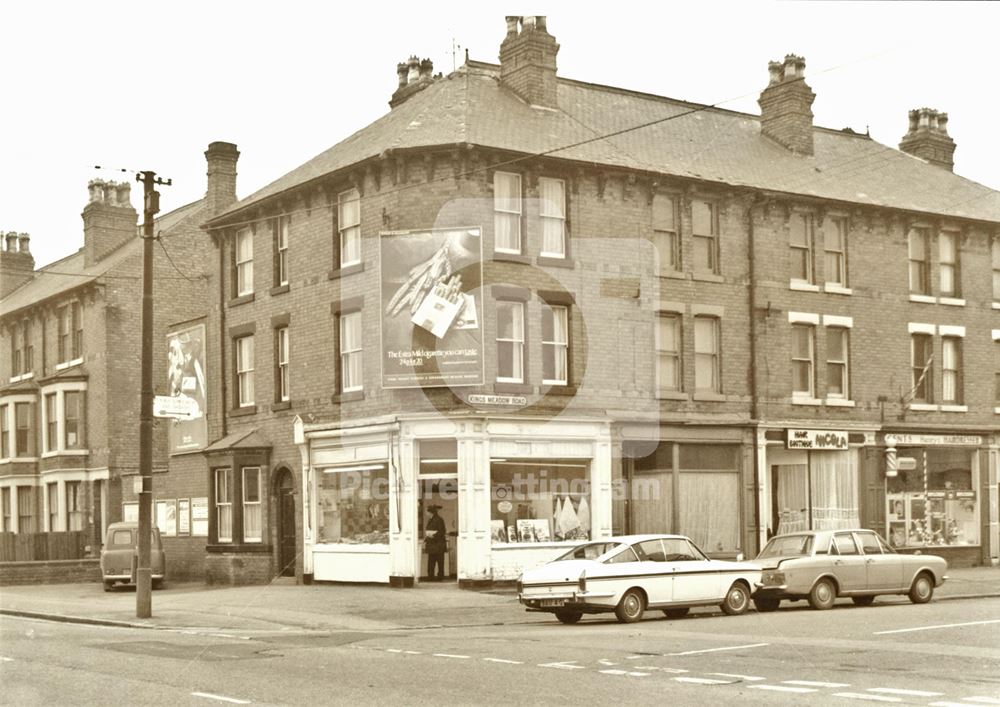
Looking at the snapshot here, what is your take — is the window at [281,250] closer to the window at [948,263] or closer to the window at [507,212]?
the window at [507,212]

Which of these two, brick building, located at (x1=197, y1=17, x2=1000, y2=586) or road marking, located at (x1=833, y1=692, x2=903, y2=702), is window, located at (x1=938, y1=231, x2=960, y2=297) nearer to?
brick building, located at (x1=197, y1=17, x2=1000, y2=586)

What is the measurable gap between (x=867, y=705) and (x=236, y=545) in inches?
960

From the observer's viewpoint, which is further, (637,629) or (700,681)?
(637,629)

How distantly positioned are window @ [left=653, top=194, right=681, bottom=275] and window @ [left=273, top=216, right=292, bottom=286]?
30.1 feet

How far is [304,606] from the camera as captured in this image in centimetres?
2589

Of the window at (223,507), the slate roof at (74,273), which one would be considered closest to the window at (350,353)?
the window at (223,507)

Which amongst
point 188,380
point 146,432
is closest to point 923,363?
point 188,380

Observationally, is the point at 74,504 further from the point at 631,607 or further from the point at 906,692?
the point at 906,692

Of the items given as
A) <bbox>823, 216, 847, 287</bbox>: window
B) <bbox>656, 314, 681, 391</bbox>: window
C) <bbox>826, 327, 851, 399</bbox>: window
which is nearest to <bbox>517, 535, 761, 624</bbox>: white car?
<bbox>656, 314, 681, 391</bbox>: window

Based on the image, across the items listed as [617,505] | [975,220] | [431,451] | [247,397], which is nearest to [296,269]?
[247,397]

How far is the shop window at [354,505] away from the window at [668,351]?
714 centimetres

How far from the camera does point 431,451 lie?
94.7 ft

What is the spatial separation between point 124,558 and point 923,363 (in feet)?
72.0

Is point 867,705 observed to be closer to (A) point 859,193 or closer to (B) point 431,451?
(B) point 431,451
